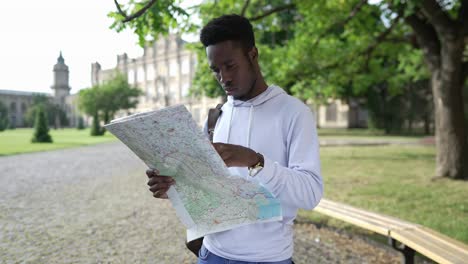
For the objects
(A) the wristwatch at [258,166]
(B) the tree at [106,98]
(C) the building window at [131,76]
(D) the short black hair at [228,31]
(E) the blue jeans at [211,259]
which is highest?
(C) the building window at [131,76]

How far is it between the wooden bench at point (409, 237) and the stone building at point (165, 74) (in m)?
52.3

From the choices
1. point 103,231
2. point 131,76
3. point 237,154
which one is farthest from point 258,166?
point 131,76

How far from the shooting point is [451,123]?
9.14 metres

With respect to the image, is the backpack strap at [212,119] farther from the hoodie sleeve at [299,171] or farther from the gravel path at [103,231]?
the gravel path at [103,231]

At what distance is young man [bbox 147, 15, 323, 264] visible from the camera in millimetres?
1387

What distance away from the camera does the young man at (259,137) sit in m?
1.39

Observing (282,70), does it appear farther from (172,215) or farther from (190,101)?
(190,101)

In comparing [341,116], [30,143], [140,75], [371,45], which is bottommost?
[30,143]

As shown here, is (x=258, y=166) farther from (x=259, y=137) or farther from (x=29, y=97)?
(x=29, y=97)

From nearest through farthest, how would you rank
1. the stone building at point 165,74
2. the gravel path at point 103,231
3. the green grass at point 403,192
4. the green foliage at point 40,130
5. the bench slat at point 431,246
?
the bench slat at point 431,246, the gravel path at point 103,231, the green grass at point 403,192, the green foliage at point 40,130, the stone building at point 165,74

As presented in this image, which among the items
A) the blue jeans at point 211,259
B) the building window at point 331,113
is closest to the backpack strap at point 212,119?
the blue jeans at point 211,259

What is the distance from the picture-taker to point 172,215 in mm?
6688

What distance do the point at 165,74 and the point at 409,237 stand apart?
6324 cm

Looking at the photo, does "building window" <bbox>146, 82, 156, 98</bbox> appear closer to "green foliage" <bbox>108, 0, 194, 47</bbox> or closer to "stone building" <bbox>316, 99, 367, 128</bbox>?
"stone building" <bbox>316, 99, 367, 128</bbox>
